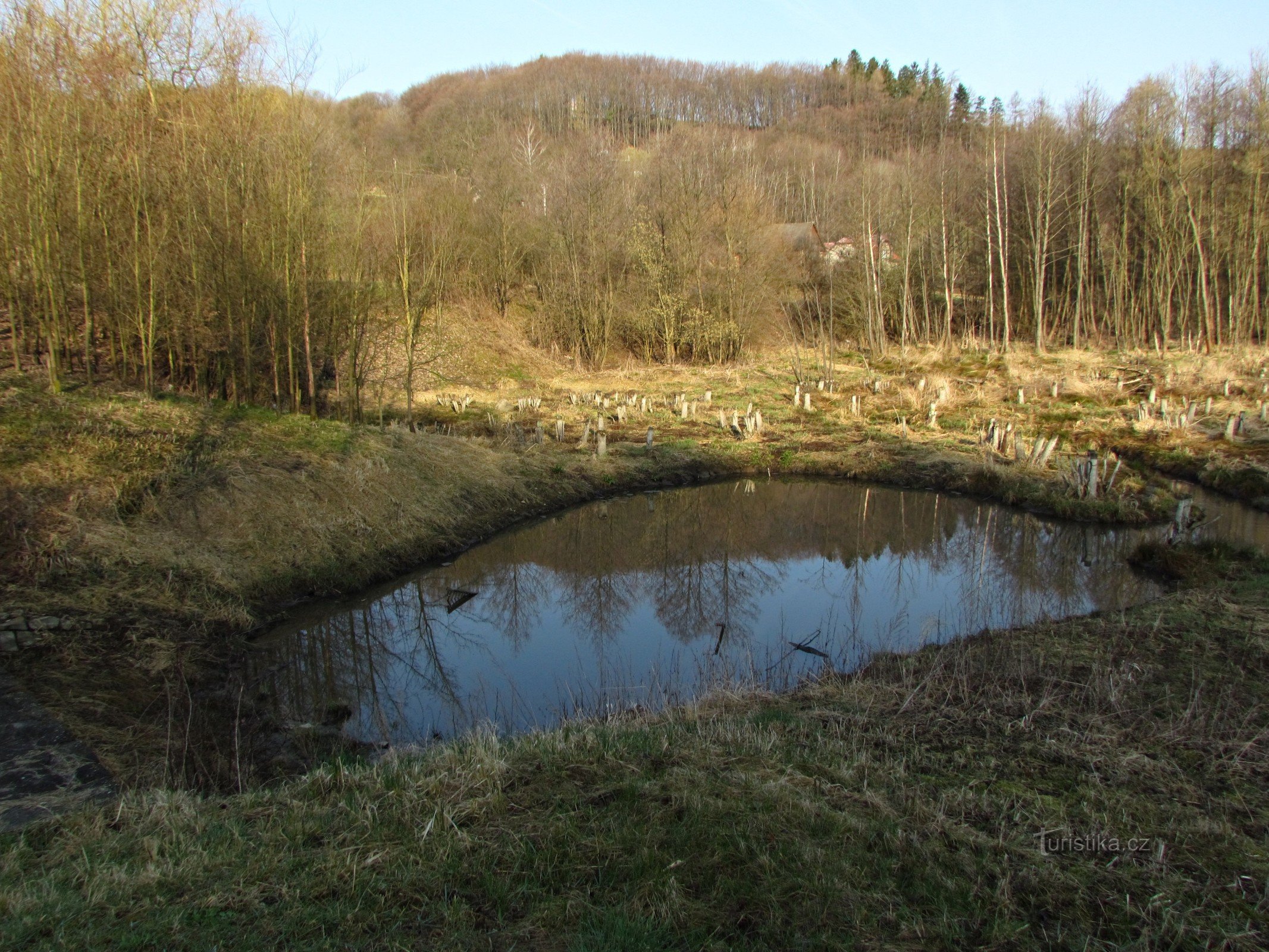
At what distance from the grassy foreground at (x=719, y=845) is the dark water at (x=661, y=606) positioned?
2.35 metres

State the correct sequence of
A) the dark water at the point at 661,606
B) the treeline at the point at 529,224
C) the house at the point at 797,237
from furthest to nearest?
the house at the point at 797,237 → the treeline at the point at 529,224 → the dark water at the point at 661,606

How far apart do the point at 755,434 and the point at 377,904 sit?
59.6 feet

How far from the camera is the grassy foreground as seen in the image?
320cm

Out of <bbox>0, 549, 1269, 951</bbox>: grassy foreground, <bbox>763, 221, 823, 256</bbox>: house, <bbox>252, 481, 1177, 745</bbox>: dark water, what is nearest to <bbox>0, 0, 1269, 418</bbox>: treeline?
<bbox>763, 221, 823, 256</bbox>: house

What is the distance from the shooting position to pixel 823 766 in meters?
4.70

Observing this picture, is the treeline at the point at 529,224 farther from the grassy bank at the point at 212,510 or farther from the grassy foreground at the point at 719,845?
the grassy foreground at the point at 719,845

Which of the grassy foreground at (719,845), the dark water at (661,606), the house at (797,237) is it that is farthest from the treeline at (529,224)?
the grassy foreground at (719,845)

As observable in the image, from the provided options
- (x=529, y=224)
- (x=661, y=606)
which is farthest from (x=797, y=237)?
(x=661, y=606)

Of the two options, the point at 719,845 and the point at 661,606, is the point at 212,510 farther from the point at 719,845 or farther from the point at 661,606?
the point at 719,845

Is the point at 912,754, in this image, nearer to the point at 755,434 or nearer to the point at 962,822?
the point at 962,822

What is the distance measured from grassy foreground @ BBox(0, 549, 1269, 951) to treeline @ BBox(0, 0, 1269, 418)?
980 centimetres

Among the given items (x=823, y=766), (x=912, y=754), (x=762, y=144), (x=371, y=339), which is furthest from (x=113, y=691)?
(x=762, y=144)

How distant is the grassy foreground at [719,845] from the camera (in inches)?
Answer: 126

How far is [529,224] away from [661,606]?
85.2 ft
